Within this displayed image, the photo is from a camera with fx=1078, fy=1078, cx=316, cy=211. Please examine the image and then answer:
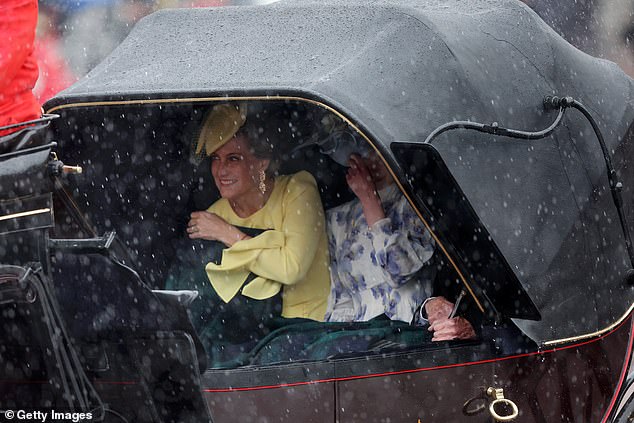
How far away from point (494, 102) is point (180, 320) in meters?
1.20

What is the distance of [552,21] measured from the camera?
6223 mm

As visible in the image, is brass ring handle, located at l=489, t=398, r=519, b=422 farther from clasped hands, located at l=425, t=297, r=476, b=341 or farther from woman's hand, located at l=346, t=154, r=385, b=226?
woman's hand, located at l=346, t=154, r=385, b=226

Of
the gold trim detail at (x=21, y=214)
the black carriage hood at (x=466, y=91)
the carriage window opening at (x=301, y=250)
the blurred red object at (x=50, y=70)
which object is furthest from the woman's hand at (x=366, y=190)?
the blurred red object at (x=50, y=70)

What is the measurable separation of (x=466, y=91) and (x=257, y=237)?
0.97m

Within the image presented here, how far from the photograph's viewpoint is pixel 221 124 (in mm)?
3812

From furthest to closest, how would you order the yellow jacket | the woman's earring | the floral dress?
the woman's earring < the yellow jacket < the floral dress

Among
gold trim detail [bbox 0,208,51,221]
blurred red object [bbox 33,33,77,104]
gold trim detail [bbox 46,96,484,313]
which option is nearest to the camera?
gold trim detail [bbox 0,208,51,221]

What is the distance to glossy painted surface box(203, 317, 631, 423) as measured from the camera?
3113 millimetres

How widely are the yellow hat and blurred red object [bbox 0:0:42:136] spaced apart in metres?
0.70

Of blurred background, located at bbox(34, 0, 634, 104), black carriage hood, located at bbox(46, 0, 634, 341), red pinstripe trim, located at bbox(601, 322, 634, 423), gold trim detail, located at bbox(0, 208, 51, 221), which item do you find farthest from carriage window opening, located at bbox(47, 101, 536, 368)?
blurred background, located at bbox(34, 0, 634, 104)

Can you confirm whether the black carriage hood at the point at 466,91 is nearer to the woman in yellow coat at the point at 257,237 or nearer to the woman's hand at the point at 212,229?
the woman in yellow coat at the point at 257,237

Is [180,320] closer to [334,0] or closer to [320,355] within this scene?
[320,355]
